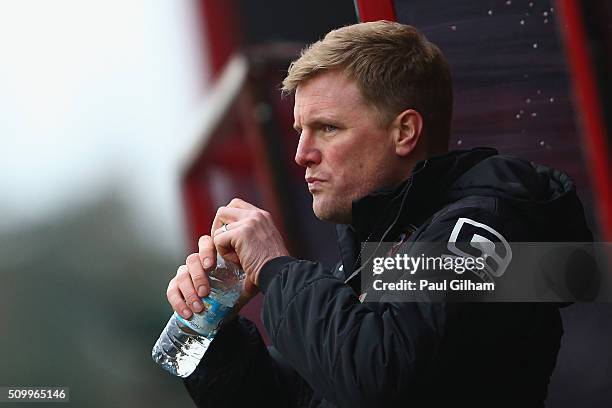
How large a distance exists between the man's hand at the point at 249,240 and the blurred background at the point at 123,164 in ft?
2.93

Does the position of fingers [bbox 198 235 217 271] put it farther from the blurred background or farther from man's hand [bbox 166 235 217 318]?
the blurred background

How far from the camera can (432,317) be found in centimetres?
126

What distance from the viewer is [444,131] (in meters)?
1.61

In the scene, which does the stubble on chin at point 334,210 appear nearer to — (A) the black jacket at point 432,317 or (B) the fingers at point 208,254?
(A) the black jacket at point 432,317

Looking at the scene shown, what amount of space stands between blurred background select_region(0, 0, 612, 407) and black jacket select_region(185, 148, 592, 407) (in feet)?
2.99

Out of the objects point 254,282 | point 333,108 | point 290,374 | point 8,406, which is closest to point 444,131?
point 333,108

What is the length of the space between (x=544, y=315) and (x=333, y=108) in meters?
0.47

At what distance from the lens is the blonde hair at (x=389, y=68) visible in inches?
60.6

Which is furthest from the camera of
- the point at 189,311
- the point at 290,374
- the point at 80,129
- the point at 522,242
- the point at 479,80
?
the point at 80,129

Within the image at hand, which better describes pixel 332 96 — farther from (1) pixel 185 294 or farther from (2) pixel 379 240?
(1) pixel 185 294

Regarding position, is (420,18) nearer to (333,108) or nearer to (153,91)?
(333,108)

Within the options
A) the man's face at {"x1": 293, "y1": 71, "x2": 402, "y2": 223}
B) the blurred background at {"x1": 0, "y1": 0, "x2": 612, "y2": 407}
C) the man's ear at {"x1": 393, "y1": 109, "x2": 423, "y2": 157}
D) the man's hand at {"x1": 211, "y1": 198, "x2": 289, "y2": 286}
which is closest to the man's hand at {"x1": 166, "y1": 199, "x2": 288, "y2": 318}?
the man's hand at {"x1": 211, "y1": 198, "x2": 289, "y2": 286}

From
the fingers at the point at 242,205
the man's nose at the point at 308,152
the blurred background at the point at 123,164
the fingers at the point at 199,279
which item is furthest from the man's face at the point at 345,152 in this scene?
the blurred background at the point at 123,164

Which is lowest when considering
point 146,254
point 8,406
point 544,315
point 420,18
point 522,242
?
point 8,406
